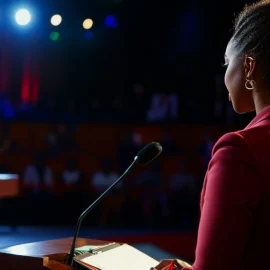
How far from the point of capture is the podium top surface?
105cm

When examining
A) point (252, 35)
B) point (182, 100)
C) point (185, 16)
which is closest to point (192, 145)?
point (182, 100)

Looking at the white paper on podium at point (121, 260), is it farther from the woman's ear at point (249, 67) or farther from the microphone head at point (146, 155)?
the woman's ear at point (249, 67)

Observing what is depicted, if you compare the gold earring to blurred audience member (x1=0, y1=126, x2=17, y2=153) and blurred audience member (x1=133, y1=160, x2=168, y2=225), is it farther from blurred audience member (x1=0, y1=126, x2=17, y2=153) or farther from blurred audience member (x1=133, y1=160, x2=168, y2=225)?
blurred audience member (x1=0, y1=126, x2=17, y2=153)

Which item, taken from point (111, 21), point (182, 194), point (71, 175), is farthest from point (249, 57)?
point (111, 21)

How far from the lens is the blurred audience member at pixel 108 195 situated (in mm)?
6285

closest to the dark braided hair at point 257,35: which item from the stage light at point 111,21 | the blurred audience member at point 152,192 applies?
the blurred audience member at point 152,192

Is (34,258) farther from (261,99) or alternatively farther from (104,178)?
(104,178)

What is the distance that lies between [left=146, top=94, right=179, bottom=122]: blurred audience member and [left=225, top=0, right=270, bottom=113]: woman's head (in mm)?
6145

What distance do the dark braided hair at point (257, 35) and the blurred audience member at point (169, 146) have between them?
6.08 metres

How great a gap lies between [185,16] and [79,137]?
7.45 ft

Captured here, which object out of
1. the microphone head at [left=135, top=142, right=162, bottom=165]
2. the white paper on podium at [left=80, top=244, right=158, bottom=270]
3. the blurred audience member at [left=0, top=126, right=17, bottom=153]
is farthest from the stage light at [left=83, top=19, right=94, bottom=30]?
the white paper on podium at [left=80, top=244, right=158, bottom=270]

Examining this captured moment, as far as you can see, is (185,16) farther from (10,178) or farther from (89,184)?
(10,178)

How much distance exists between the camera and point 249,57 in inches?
32.1

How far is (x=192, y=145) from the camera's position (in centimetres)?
725
